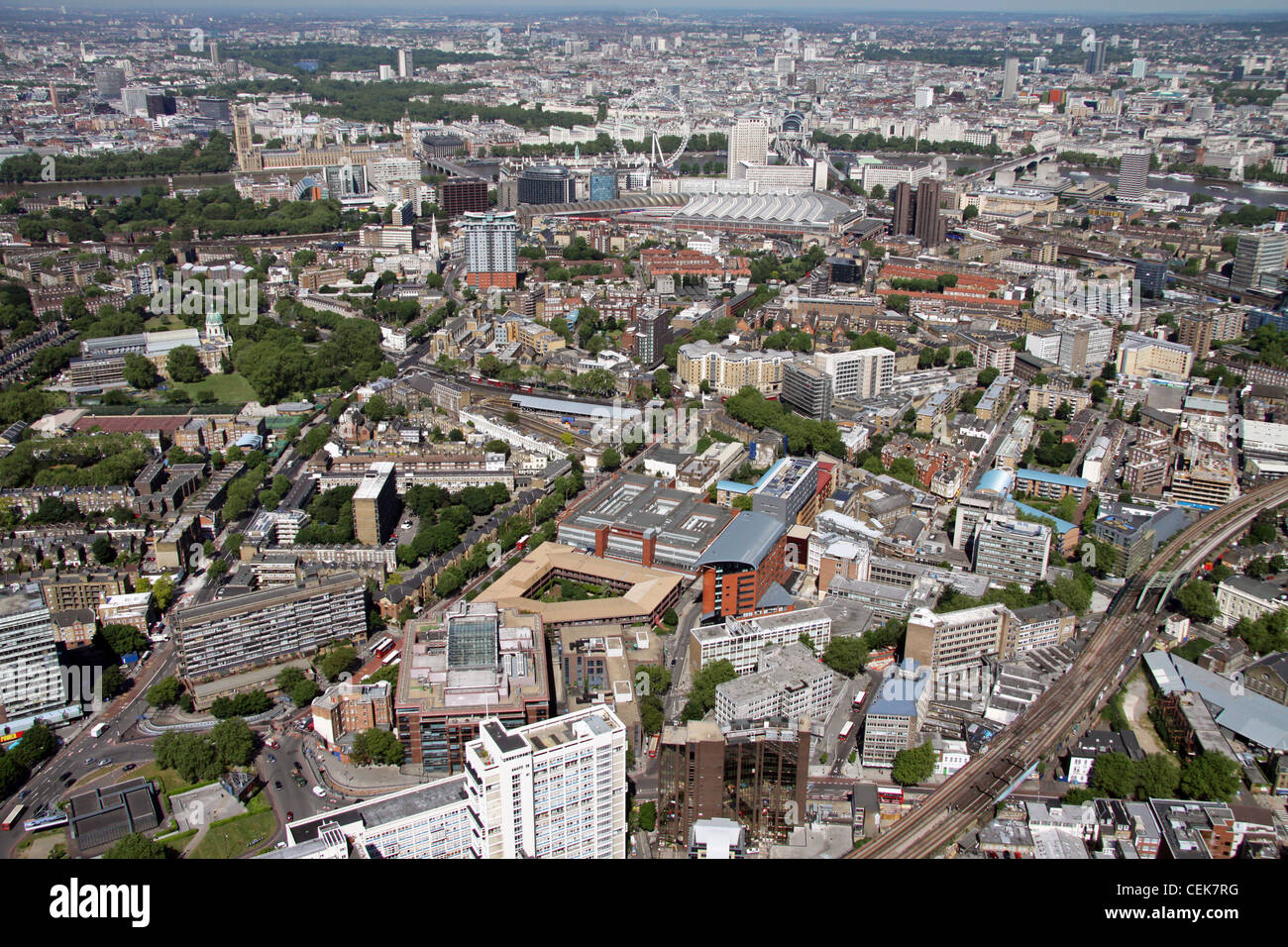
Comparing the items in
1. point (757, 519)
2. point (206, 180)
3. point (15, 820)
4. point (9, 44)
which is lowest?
point (15, 820)

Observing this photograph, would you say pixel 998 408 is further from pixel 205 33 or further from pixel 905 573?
pixel 205 33

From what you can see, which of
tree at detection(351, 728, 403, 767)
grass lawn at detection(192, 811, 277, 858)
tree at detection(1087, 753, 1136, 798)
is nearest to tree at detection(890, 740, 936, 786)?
tree at detection(1087, 753, 1136, 798)

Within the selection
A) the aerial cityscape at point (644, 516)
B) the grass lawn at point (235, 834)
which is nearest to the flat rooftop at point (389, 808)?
the aerial cityscape at point (644, 516)

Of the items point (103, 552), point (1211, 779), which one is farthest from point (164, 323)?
point (1211, 779)

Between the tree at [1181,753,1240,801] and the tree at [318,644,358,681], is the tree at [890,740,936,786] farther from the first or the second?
the tree at [318,644,358,681]

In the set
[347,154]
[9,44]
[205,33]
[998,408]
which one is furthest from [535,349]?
[205,33]

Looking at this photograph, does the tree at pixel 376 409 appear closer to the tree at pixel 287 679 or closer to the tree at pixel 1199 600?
the tree at pixel 287 679
